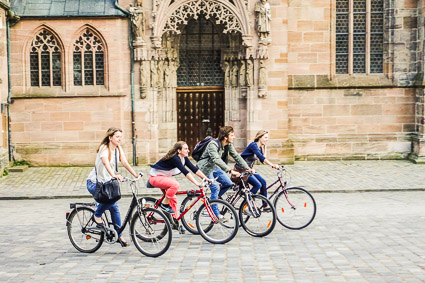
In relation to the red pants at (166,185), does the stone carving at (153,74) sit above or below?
above

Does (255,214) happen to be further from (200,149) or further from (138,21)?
(138,21)

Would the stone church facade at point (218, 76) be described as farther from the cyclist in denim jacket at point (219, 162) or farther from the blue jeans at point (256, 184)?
the cyclist in denim jacket at point (219, 162)

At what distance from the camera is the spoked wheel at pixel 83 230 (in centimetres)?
914

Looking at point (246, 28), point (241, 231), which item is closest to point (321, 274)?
point (241, 231)

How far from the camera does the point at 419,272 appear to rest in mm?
7910

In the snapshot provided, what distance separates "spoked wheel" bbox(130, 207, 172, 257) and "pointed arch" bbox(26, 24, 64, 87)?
11981 mm

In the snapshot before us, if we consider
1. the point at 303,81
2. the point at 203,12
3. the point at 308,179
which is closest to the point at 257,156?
the point at 308,179

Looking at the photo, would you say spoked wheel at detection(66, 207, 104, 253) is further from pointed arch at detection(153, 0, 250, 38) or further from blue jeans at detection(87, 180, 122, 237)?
pointed arch at detection(153, 0, 250, 38)

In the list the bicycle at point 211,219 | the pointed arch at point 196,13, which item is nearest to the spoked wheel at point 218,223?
the bicycle at point 211,219

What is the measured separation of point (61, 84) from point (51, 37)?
1.44 metres

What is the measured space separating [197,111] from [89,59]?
382 cm

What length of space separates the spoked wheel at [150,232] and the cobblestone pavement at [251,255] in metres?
0.14

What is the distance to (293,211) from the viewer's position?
35.5ft

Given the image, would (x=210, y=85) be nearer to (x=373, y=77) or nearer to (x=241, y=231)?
(x=373, y=77)
